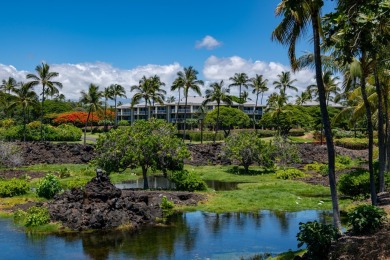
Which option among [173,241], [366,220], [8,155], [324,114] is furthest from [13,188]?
[366,220]

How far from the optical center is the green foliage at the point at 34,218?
2762cm

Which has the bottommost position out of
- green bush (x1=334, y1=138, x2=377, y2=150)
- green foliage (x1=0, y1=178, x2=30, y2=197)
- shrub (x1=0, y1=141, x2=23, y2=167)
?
green foliage (x1=0, y1=178, x2=30, y2=197)

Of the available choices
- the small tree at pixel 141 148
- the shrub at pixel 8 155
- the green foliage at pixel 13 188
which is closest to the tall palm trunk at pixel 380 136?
the small tree at pixel 141 148

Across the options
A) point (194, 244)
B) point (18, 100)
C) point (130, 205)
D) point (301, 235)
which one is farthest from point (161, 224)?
point (18, 100)

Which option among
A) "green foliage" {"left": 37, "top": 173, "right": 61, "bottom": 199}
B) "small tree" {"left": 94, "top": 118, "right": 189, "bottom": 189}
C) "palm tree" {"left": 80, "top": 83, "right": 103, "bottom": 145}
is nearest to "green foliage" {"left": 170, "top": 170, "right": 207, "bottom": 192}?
"small tree" {"left": 94, "top": 118, "right": 189, "bottom": 189}

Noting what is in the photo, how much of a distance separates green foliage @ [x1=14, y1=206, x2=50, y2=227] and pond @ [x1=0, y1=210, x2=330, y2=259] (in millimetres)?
753

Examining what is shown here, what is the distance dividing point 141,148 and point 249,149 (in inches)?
789

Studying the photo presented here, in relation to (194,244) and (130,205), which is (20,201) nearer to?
(130,205)

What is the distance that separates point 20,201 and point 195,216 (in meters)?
15.2

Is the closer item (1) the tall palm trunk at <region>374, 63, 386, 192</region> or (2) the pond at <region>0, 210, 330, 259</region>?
(2) the pond at <region>0, 210, 330, 259</region>

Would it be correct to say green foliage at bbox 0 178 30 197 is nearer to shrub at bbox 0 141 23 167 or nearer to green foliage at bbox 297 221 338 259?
shrub at bbox 0 141 23 167

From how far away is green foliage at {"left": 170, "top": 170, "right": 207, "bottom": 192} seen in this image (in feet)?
135

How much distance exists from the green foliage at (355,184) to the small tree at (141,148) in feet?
46.5

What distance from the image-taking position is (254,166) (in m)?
66.7
